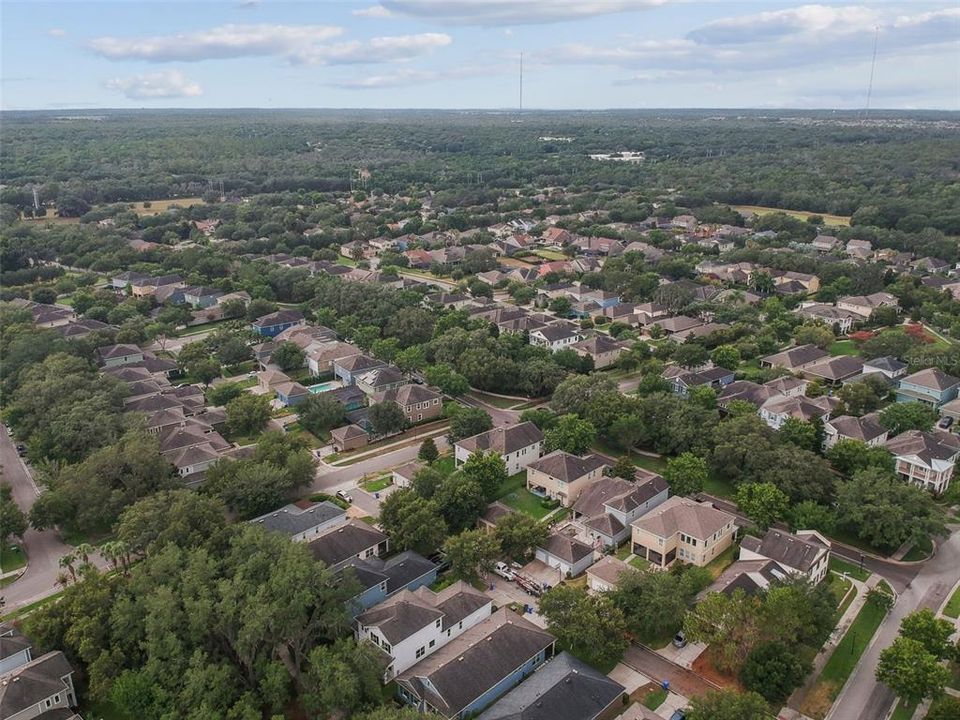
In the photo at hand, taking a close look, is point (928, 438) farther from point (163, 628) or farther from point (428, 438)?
point (163, 628)

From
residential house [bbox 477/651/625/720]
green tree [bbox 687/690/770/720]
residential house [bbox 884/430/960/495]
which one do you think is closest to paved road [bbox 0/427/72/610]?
residential house [bbox 477/651/625/720]

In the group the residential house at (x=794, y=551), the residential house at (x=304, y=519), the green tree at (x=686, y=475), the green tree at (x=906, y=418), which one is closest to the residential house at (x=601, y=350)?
the green tree at (x=686, y=475)

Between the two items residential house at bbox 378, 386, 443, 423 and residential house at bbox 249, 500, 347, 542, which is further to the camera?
residential house at bbox 378, 386, 443, 423

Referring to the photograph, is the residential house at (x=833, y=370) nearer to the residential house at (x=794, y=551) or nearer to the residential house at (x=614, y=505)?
the residential house at (x=614, y=505)

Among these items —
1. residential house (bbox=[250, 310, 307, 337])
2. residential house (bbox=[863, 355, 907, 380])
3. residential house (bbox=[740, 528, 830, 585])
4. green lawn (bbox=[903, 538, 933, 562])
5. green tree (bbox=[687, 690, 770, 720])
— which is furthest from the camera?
residential house (bbox=[250, 310, 307, 337])

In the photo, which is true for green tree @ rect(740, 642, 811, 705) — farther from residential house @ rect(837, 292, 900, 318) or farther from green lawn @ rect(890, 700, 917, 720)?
residential house @ rect(837, 292, 900, 318)

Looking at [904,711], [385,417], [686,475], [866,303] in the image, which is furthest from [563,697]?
[866,303]
